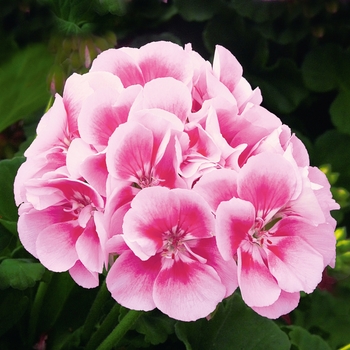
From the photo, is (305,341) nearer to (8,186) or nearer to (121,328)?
(121,328)

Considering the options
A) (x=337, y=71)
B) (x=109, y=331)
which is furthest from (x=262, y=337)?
(x=337, y=71)

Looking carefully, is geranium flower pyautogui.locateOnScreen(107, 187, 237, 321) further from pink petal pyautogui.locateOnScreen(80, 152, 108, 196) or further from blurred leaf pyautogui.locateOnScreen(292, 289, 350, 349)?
blurred leaf pyautogui.locateOnScreen(292, 289, 350, 349)

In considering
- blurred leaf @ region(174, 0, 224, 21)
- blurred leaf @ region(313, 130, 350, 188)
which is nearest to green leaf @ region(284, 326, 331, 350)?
blurred leaf @ region(313, 130, 350, 188)

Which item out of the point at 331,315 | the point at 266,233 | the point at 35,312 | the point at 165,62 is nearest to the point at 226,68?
the point at 165,62

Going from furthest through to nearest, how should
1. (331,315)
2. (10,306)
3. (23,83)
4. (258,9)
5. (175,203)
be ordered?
(258,9) → (331,315) → (23,83) → (10,306) → (175,203)

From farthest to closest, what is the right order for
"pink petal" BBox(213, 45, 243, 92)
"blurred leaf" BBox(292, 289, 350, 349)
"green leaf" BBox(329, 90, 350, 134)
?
"green leaf" BBox(329, 90, 350, 134)
"blurred leaf" BBox(292, 289, 350, 349)
"pink petal" BBox(213, 45, 243, 92)

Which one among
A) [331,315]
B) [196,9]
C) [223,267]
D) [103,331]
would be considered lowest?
[331,315]

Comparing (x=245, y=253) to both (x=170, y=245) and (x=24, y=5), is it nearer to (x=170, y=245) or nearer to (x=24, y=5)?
(x=170, y=245)

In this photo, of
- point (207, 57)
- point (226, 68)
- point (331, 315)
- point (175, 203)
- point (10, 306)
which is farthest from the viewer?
point (207, 57)

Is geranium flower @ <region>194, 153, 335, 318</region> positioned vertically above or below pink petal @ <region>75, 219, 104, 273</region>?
above
